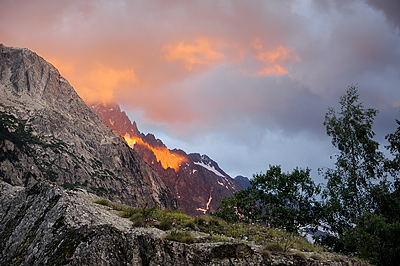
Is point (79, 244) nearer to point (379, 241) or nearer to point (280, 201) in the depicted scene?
point (379, 241)

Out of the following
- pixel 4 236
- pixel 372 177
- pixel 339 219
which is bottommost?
pixel 4 236

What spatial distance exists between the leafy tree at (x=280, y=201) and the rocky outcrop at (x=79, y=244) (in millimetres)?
20984

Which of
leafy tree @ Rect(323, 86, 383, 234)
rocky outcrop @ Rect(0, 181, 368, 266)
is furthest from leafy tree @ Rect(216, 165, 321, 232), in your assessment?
rocky outcrop @ Rect(0, 181, 368, 266)

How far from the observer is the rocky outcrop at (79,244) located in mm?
5727

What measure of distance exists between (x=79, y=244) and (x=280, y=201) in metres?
29.6

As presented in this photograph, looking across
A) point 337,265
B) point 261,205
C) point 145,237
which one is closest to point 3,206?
point 145,237

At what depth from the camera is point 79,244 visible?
5.69 metres

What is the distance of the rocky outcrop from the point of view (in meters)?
5.73

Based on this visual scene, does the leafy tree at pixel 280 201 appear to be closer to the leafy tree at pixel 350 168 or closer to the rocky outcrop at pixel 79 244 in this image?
the leafy tree at pixel 350 168

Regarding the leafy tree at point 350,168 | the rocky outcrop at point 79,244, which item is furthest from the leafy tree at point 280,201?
the rocky outcrop at point 79,244

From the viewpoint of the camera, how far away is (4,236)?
26.2 ft

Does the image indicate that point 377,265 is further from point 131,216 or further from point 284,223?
point 131,216

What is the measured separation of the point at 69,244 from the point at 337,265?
35.2 ft

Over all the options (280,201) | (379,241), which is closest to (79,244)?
(379,241)
